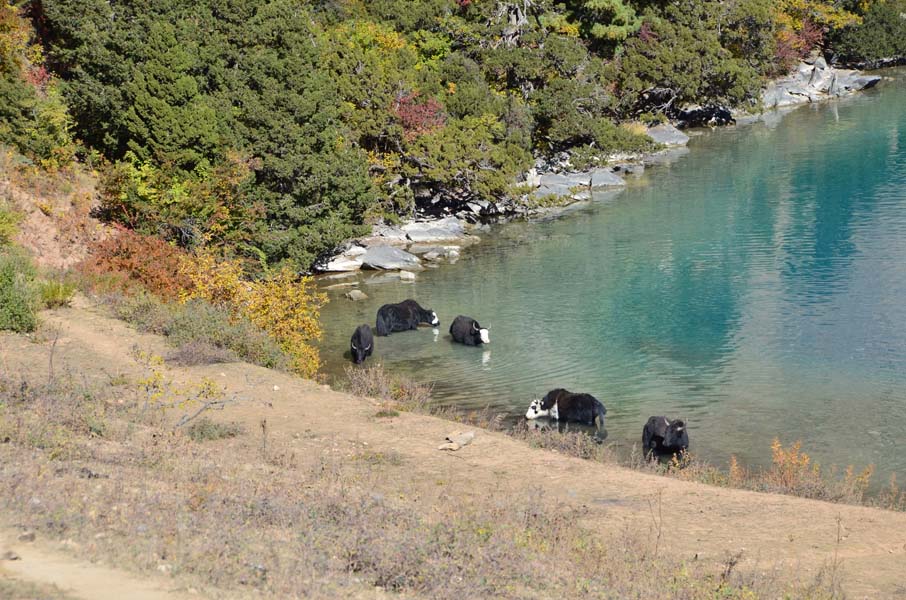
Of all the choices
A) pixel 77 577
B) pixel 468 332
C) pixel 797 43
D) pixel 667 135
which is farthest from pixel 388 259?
pixel 797 43

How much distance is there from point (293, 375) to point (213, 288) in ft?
13.7

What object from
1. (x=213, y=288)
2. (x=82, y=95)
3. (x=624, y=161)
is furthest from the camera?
(x=624, y=161)

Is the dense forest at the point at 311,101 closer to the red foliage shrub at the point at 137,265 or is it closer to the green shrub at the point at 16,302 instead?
the red foliage shrub at the point at 137,265

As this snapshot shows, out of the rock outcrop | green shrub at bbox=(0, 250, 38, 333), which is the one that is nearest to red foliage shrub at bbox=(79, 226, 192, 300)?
green shrub at bbox=(0, 250, 38, 333)

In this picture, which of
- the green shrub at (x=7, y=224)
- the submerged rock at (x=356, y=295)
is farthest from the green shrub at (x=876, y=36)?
the green shrub at (x=7, y=224)

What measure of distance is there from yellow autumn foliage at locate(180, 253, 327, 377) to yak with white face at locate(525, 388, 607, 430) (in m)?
4.99

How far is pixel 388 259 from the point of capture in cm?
3294

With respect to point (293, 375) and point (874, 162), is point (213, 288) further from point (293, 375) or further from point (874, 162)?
point (874, 162)

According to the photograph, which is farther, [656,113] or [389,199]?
[656,113]

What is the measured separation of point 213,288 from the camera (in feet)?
72.1

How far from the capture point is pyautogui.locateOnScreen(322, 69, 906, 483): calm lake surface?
19172 mm

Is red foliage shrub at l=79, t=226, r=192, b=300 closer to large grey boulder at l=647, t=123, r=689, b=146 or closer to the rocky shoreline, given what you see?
the rocky shoreline

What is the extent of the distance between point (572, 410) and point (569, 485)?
224 inches

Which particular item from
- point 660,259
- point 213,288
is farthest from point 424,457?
point 660,259
